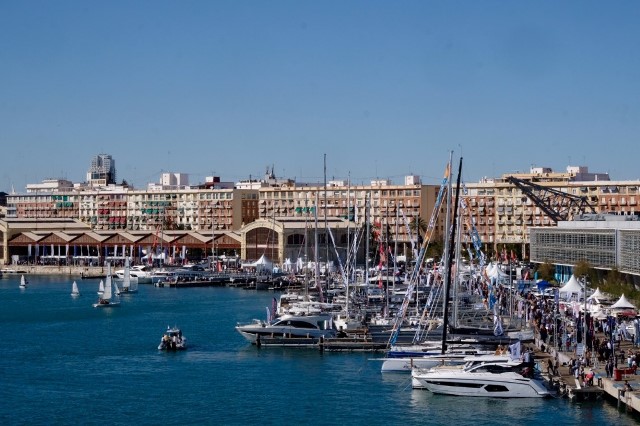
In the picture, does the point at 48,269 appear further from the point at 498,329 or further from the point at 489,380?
the point at 489,380

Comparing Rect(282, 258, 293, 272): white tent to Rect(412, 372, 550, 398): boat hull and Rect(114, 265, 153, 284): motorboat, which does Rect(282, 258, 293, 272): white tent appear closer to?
Rect(114, 265, 153, 284): motorboat

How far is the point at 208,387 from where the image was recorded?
129 feet

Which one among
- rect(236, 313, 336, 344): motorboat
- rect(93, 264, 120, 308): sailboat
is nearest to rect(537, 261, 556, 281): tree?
rect(93, 264, 120, 308): sailboat

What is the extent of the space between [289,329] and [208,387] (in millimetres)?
9588

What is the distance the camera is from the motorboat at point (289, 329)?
48406 millimetres

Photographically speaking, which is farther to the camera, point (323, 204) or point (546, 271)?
point (323, 204)

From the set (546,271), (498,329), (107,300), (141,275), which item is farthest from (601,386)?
(141,275)

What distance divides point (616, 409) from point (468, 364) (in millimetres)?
4922

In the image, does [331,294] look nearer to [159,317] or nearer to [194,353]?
[159,317]

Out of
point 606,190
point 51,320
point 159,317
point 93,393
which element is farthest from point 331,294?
point 606,190

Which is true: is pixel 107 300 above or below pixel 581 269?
below

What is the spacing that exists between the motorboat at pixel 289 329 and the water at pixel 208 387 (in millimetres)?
718

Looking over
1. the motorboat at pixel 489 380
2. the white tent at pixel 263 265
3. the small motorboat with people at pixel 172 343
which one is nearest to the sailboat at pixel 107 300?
the white tent at pixel 263 265

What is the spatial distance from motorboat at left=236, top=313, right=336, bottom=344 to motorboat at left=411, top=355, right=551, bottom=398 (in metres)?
12.6
